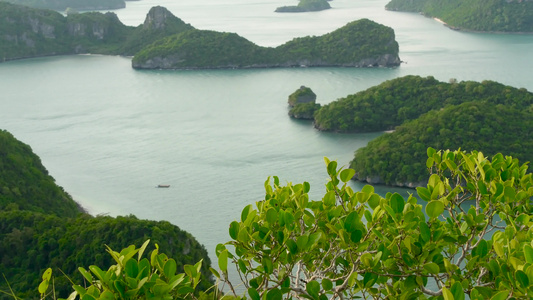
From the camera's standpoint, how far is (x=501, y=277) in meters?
4.50

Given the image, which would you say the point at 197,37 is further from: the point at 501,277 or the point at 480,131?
the point at 501,277

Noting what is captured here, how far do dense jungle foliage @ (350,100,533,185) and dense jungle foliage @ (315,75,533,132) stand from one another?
4793 millimetres

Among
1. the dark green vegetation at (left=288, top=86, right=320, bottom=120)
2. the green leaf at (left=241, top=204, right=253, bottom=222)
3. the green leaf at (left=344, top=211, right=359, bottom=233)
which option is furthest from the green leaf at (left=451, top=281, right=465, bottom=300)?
the dark green vegetation at (left=288, top=86, right=320, bottom=120)

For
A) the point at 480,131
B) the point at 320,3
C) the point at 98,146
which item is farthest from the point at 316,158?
the point at 320,3

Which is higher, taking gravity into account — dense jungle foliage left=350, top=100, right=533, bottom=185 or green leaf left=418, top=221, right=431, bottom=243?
green leaf left=418, top=221, right=431, bottom=243

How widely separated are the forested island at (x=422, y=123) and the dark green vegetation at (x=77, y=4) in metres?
89.6

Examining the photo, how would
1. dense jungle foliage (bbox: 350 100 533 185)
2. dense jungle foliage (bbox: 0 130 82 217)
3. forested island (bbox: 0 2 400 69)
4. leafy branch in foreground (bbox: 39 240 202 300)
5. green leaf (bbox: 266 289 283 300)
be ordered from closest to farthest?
1. leafy branch in foreground (bbox: 39 240 202 300)
2. green leaf (bbox: 266 289 283 300)
3. dense jungle foliage (bbox: 0 130 82 217)
4. dense jungle foliage (bbox: 350 100 533 185)
5. forested island (bbox: 0 2 400 69)

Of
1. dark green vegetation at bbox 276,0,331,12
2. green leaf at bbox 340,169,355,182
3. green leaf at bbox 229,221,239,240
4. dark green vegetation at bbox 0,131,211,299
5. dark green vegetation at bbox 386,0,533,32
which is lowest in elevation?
dark green vegetation at bbox 0,131,211,299

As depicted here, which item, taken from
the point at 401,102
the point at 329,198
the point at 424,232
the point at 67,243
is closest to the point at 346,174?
the point at 329,198

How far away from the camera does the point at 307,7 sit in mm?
109562

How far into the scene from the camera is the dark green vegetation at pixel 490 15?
255ft

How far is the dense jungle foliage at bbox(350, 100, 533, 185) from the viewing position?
96.4 ft

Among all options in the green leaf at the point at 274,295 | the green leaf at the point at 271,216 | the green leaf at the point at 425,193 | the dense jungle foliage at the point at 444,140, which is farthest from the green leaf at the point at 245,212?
the dense jungle foliage at the point at 444,140

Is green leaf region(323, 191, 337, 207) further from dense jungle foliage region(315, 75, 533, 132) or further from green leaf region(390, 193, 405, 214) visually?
dense jungle foliage region(315, 75, 533, 132)
